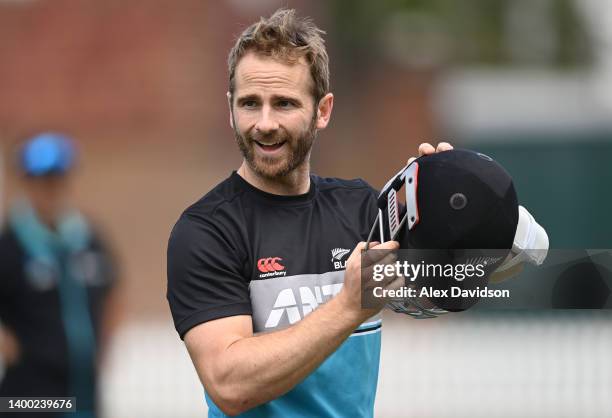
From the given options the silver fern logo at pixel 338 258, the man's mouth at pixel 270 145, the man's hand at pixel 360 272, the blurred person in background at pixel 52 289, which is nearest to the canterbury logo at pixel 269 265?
the silver fern logo at pixel 338 258

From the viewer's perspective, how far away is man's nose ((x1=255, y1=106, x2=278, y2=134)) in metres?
4.02

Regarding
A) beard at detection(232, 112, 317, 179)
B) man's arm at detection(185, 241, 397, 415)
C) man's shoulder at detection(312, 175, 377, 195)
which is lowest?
man's arm at detection(185, 241, 397, 415)

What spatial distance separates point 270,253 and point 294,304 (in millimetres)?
192

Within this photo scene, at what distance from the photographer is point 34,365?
21.6ft

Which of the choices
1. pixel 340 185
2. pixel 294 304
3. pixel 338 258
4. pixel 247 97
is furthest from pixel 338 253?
pixel 247 97

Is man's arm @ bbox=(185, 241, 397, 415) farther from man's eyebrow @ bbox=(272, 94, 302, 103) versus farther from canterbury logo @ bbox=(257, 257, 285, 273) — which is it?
man's eyebrow @ bbox=(272, 94, 302, 103)

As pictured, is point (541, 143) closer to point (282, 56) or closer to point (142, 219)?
point (142, 219)

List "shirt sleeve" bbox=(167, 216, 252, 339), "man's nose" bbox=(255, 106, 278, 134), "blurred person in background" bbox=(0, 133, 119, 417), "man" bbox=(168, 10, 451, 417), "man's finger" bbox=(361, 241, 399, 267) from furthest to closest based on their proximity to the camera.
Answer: "blurred person in background" bbox=(0, 133, 119, 417) < "man's nose" bbox=(255, 106, 278, 134) < "shirt sleeve" bbox=(167, 216, 252, 339) < "man" bbox=(168, 10, 451, 417) < "man's finger" bbox=(361, 241, 399, 267)

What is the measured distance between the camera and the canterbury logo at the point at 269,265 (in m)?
4.05

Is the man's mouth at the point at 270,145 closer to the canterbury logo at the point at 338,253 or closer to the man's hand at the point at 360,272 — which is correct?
the canterbury logo at the point at 338,253

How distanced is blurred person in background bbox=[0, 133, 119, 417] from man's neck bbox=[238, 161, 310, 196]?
9.03ft

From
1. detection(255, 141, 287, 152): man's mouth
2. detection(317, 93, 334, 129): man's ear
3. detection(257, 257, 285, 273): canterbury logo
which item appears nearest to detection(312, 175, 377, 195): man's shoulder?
detection(317, 93, 334, 129): man's ear

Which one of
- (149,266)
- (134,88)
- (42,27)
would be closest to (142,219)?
(149,266)

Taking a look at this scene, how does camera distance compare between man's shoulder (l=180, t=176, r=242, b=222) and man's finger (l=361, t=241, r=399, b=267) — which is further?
man's shoulder (l=180, t=176, r=242, b=222)
